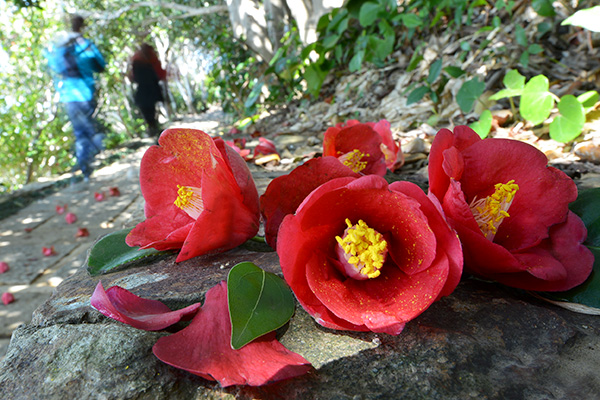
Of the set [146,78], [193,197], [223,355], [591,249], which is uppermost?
[193,197]

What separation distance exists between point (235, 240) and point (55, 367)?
40cm

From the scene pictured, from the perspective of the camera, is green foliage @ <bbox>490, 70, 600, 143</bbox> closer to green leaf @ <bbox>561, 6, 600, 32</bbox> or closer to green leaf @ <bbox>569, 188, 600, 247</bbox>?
green leaf @ <bbox>561, 6, 600, 32</bbox>

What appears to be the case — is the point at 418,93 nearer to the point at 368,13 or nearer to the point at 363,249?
the point at 368,13

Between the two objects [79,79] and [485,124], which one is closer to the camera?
[485,124]

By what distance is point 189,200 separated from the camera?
869mm

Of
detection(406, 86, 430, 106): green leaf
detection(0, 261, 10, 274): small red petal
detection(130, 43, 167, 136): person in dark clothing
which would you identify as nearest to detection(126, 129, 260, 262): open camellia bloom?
detection(406, 86, 430, 106): green leaf

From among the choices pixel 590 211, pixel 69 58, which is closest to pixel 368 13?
pixel 590 211

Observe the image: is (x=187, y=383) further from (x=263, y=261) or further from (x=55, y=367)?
(x=263, y=261)

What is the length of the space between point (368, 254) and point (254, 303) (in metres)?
0.19

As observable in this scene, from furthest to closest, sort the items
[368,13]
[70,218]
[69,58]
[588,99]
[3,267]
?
1. [69,58]
2. [70,218]
3. [3,267]
4. [368,13]
5. [588,99]

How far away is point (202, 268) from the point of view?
0.94 meters

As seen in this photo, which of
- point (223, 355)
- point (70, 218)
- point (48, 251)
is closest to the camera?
point (223, 355)

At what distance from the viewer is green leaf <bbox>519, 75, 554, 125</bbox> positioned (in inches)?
63.6

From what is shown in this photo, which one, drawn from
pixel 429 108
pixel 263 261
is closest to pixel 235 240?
pixel 263 261
